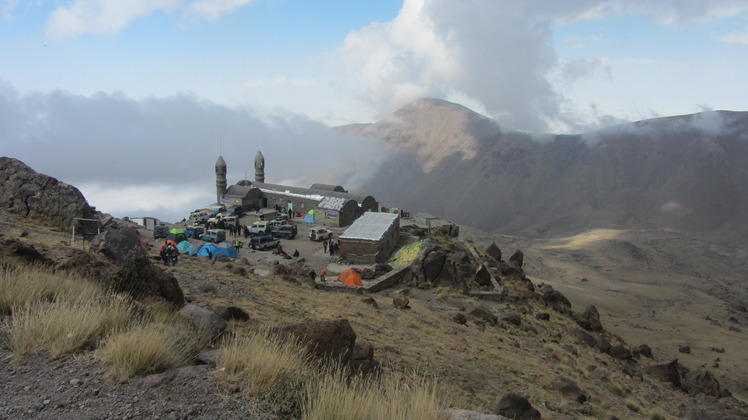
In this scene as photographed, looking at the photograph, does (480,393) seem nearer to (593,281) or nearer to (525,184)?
(593,281)

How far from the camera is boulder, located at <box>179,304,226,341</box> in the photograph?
23.7 ft

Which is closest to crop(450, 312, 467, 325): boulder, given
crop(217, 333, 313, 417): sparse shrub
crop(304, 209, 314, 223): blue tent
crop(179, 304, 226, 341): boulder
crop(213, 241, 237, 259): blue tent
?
crop(179, 304, 226, 341): boulder

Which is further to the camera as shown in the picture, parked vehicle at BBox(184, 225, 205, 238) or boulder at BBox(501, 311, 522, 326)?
parked vehicle at BBox(184, 225, 205, 238)

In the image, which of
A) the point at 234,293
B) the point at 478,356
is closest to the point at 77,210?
the point at 234,293

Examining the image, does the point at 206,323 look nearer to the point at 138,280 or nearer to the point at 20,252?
the point at 138,280

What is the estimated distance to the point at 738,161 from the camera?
96500 millimetres

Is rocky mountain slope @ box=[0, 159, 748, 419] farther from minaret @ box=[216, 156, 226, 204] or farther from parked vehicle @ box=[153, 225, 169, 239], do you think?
minaret @ box=[216, 156, 226, 204]

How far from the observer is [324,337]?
23.1 ft

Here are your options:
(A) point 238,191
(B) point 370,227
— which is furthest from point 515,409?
(A) point 238,191

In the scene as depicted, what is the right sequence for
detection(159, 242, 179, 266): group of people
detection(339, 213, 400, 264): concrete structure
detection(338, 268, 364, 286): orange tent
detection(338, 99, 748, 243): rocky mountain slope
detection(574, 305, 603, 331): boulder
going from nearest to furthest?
detection(159, 242, 179, 266): group of people < detection(338, 268, 364, 286): orange tent < detection(574, 305, 603, 331): boulder < detection(339, 213, 400, 264): concrete structure < detection(338, 99, 748, 243): rocky mountain slope

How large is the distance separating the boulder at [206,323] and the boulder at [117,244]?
627 cm

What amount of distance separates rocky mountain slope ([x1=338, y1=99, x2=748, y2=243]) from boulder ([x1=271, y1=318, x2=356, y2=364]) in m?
79.7

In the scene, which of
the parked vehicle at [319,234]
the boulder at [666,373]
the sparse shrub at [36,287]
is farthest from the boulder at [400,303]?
the parked vehicle at [319,234]

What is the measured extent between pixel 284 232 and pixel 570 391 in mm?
26212
